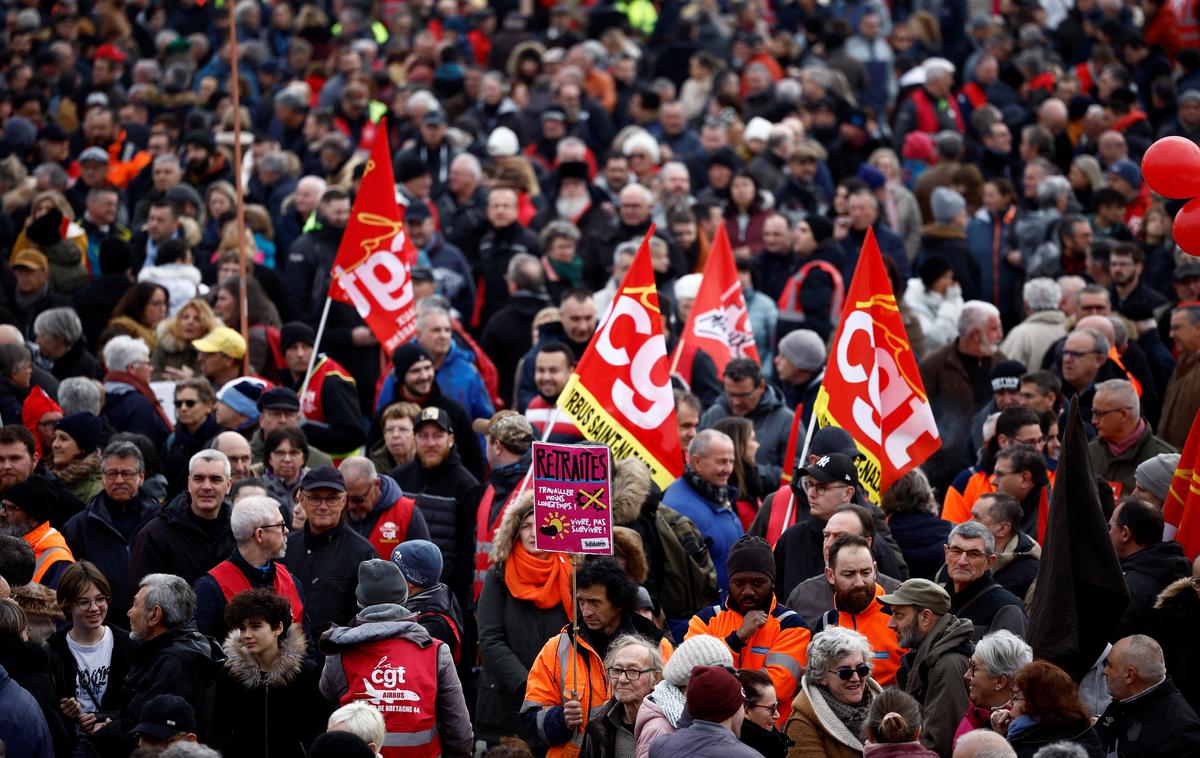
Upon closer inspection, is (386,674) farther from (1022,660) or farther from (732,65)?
(732,65)

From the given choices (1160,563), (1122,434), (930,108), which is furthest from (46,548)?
(930,108)

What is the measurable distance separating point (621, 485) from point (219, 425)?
3.21 m

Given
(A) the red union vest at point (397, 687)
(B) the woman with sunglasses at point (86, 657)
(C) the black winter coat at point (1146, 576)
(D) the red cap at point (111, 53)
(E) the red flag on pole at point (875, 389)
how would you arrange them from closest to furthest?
(A) the red union vest at point (397, 687) < (B) the woman with sunglasses at point (86, 657) < (C) the black winter coat at point (1146, 576) < (E) the red flag on pole at point (875, 389) < (D) the red cap at point (111, 53)

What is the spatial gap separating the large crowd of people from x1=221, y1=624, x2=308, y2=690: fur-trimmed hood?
0.6 inches

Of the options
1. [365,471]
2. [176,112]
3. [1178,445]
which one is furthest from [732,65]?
[365,471]

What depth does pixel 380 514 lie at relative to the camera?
9.88m

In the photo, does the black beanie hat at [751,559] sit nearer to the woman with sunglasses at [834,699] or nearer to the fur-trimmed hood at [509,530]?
the woman with sunglasses at [834,699]

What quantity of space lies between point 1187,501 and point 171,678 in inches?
196

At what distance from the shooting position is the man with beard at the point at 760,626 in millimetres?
8062

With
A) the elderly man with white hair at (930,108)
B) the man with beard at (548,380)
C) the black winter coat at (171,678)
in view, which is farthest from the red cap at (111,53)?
the black winter coat at (171,678)

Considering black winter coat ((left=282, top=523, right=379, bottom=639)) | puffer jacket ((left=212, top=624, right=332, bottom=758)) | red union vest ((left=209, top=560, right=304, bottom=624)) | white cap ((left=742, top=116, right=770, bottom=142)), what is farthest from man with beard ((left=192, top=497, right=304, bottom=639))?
white cap ((left=742, top=116, right=770, bottom=142))

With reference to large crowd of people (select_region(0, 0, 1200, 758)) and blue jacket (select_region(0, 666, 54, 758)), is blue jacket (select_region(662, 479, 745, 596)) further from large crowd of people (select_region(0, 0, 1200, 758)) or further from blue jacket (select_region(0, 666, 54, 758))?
blue jacket (select_region(0, 666, 54, 758))

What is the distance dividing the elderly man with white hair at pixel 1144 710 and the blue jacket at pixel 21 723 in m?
4.45

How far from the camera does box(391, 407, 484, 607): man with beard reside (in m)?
10.4
